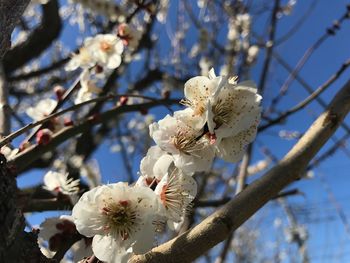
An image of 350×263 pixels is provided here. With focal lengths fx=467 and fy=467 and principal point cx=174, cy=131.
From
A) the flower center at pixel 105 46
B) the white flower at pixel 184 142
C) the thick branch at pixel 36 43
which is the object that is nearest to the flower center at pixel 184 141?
the white flower at pixel 184 142

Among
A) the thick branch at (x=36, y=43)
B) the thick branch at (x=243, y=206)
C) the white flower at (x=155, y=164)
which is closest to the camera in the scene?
the thick branch at (x=243, y=206)

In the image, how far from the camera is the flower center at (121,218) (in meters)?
0.75

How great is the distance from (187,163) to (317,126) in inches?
10.1

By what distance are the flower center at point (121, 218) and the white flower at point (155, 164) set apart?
0.20 ft

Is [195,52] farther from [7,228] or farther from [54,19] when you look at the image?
[7,228]

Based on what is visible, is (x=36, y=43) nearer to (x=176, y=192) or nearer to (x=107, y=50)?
(x=107, y=50)

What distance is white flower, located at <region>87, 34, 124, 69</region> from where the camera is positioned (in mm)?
1626

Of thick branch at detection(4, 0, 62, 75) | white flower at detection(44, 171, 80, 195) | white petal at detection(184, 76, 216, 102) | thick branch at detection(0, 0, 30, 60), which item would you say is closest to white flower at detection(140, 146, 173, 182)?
white petal at detection(184, 76, 216, 102)

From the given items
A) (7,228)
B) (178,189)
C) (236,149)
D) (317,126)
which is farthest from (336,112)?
(7,228)

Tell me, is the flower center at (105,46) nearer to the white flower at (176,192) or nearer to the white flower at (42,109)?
the white flower at (42,109)

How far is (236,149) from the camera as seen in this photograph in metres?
0.76

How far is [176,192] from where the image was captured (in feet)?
2.48

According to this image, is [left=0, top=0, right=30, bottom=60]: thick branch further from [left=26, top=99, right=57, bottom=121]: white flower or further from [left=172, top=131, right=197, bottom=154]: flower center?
[left=26, top=99, right=57, bottom=121]: white flower

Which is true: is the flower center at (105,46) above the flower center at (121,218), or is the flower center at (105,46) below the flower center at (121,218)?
above
